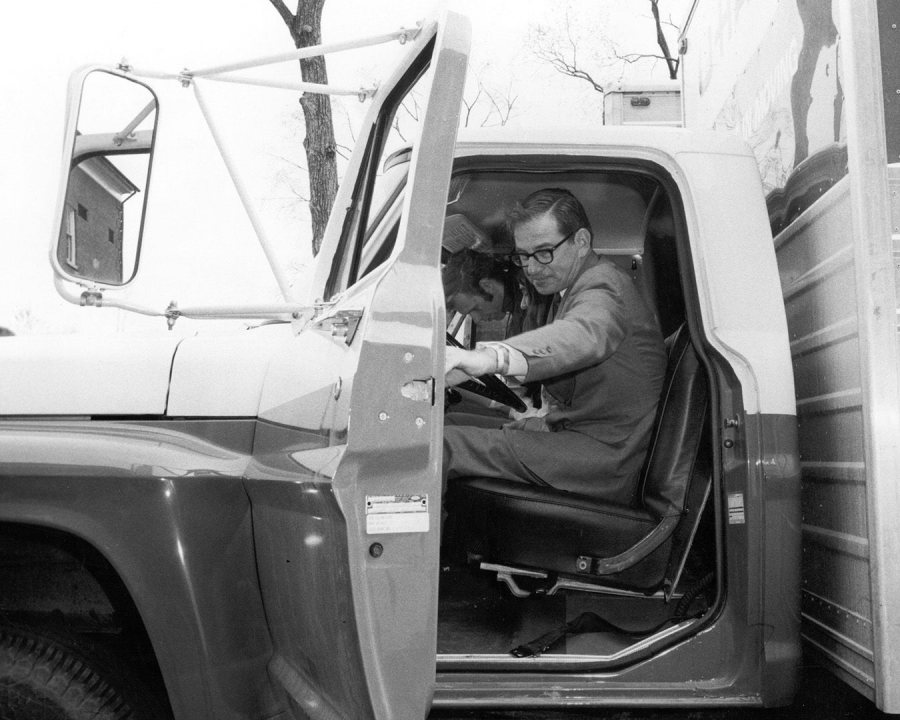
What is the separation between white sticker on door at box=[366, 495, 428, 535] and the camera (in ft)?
5.59

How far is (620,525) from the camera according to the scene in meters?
2.65

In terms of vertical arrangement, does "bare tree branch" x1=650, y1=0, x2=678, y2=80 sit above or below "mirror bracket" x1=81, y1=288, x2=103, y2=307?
above

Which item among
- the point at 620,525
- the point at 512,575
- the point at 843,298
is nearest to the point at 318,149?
the point at 512,575

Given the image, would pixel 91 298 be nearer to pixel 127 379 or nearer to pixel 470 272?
pixel 127 379

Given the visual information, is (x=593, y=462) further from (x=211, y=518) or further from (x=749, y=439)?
(x=211, y=518)

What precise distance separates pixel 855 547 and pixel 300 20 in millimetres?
8403

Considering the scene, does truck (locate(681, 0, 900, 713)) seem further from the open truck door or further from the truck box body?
the truck box body

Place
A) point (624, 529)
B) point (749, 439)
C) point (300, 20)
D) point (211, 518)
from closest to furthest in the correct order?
point (211, 518)
point (749, 439)
point (624, 529)
point (300, 20)

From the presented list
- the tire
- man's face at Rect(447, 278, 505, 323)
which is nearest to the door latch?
the tire

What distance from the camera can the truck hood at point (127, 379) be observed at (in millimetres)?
2139

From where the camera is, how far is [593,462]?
2783mm

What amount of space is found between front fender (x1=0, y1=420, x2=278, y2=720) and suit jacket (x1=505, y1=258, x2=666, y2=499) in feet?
3.70

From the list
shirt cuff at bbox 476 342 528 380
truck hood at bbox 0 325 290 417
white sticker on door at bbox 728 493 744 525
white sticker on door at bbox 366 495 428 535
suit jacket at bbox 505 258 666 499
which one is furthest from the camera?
suit jacket at bbox 505 258 666 499

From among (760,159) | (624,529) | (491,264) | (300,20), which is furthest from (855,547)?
(300,20)
